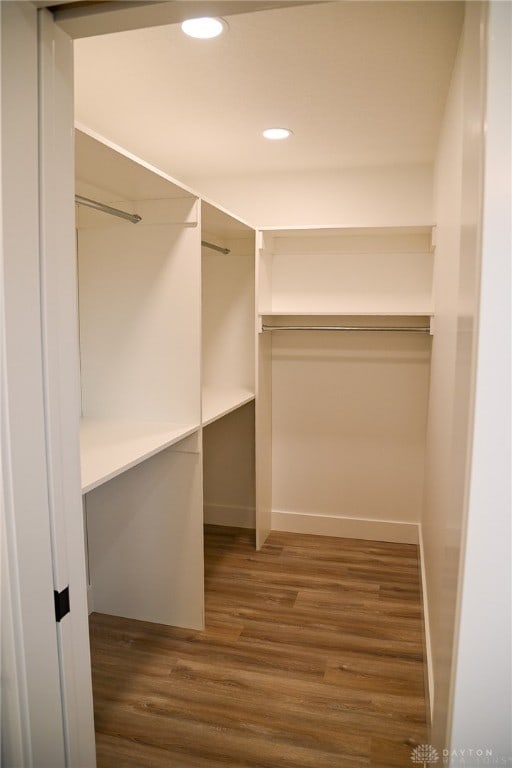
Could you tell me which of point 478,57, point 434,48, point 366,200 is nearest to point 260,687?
point 478,57

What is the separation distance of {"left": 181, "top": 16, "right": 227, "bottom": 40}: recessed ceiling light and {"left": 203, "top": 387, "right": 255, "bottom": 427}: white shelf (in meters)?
1.56

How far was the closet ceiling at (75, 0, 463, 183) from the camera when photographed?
1.73 meters

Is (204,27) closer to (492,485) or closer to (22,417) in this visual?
(22,417)

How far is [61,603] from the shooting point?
45.1 inches

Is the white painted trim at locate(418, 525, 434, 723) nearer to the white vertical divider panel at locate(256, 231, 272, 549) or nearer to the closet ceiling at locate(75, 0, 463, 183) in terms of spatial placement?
the white vertical divider panel at locate(256, 231, 272, 549)

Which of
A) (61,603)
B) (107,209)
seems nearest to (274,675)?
(61,603)

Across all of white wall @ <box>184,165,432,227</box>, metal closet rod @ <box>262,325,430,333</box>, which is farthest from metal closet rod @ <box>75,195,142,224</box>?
white wall @ <box>184,165,432,227</box>

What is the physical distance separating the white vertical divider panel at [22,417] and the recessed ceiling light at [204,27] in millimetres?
812

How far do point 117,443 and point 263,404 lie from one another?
60.6 inches

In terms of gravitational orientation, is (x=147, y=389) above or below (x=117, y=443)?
above

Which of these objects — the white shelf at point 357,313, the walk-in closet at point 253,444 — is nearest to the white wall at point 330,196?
the walk-in closet at point 253,444

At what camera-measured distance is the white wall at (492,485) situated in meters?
0.77

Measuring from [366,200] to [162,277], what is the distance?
1631mm

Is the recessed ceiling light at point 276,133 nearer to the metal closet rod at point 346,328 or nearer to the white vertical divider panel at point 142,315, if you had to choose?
the white vertical divider panel at point 142,315
